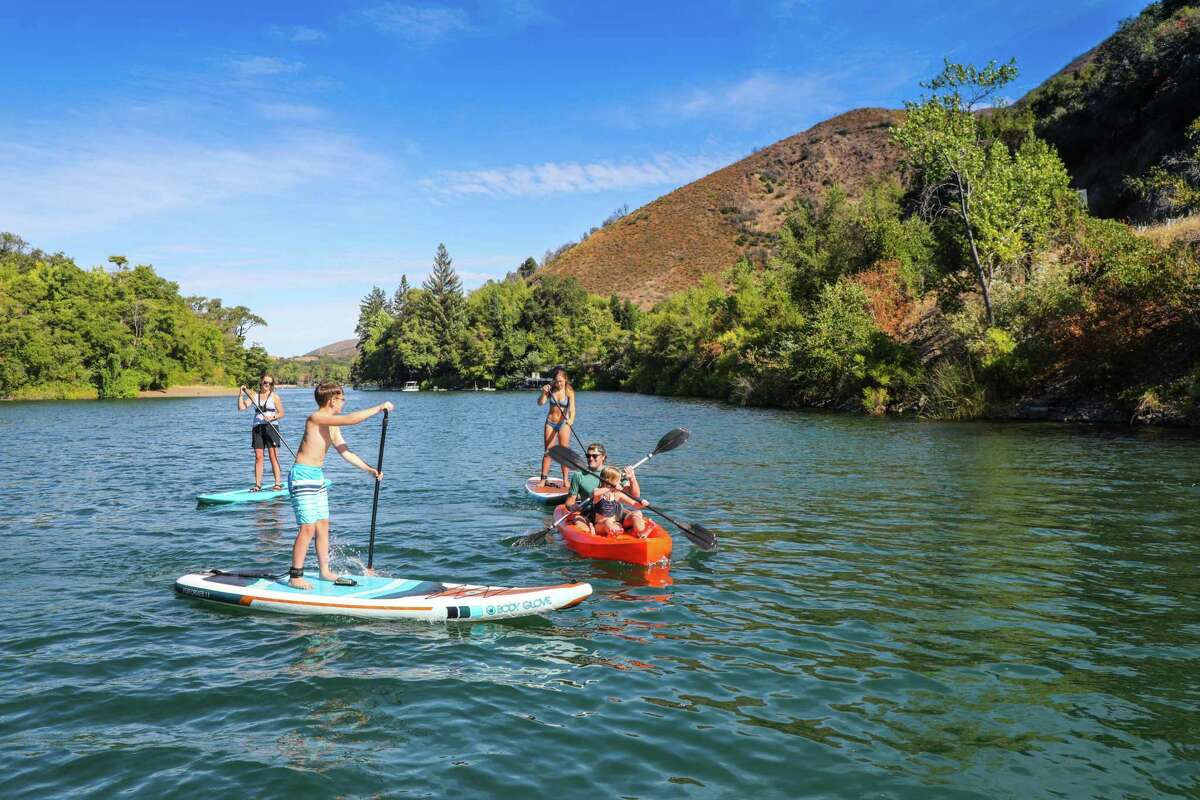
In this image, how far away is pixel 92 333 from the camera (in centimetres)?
7594

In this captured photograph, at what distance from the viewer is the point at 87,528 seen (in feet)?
40.6

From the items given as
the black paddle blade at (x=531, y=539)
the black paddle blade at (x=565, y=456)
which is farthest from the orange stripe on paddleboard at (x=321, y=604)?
the black paddle blade at (x=565, y=456)

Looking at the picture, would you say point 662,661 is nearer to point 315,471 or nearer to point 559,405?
point 315,471

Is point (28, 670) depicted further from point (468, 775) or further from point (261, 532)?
point (261, 532)

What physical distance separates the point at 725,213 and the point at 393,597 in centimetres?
12566

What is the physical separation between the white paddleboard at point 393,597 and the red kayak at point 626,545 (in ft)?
5.85

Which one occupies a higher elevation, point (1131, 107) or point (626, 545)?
point (1131, 107)

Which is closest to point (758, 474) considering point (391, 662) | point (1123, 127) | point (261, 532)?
point (261, 532)

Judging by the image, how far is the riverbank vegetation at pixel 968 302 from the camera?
81.3 feet

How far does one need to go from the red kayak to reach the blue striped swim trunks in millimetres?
3539

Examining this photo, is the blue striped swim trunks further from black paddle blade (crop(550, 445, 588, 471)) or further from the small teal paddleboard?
the small teal paddleboard

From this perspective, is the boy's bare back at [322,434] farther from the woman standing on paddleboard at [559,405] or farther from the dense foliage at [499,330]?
the dense foliage at [499,330]

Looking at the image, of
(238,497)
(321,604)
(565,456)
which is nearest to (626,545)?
(565,456)

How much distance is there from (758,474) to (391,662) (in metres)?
12.1
